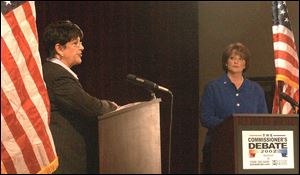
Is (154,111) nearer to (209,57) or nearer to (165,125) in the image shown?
(165,125)

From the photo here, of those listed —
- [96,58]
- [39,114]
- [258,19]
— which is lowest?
[39,114]

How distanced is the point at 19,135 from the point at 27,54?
353mm

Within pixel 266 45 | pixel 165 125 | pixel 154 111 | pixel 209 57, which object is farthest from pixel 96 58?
pixel 154 111

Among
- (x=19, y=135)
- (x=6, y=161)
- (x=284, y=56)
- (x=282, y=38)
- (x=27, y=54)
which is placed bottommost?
(x=6, y=161)

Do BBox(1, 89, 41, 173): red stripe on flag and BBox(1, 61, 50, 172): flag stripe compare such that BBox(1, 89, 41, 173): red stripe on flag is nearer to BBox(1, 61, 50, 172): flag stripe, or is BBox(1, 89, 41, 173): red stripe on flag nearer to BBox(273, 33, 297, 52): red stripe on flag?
BBox(1, 61, 50, 172): flag stripe

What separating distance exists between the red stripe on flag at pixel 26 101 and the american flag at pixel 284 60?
2.25 meters

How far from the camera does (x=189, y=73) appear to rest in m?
5.87

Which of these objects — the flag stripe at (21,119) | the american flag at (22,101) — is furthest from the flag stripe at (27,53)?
the flag stripe at (21,119)

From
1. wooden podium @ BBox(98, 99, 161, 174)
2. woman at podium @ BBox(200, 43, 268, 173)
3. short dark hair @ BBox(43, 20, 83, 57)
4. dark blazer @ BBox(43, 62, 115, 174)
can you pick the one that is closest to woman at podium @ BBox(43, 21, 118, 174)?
dark blazer @ BBox(43, 62, 115, 174)

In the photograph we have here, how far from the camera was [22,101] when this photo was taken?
256 cm

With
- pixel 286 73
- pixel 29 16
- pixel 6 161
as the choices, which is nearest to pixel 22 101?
pixel 6 161

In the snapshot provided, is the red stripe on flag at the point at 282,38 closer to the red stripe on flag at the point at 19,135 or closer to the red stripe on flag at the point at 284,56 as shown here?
the red stripe on flag at the point at 284,56

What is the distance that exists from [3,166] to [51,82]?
64 centimetres

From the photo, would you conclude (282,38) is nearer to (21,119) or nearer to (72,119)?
(72,119)
